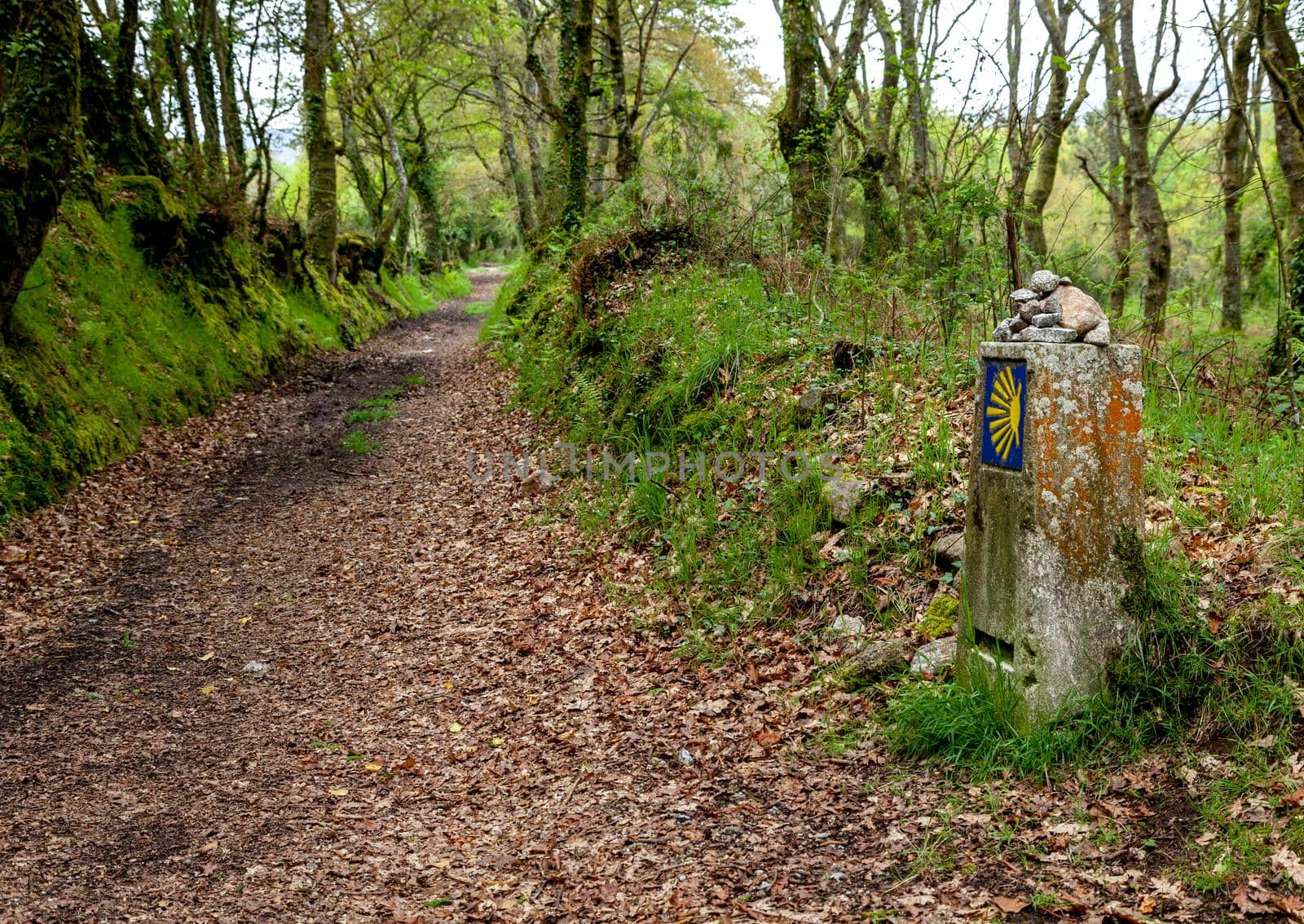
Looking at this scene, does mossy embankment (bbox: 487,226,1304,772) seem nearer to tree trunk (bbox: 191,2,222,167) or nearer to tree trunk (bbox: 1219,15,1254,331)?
tree trunk (bbox: 1219,15,1254,331)

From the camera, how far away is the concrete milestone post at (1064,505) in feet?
12.6

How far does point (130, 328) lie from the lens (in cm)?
1111

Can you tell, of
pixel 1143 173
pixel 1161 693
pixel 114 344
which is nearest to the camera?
pixel 1161 693

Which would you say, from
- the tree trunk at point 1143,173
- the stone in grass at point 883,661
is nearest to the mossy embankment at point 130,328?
the stone in grass at point 883,661

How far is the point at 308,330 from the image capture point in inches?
661

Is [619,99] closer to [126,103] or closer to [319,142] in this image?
[319,142]

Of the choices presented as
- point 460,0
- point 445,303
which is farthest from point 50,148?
point 445,303

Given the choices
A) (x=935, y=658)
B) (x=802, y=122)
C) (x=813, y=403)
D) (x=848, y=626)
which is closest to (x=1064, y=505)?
(x=935, y=658)

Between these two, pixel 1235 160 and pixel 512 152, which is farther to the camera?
pixel 512 152

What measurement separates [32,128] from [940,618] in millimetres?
10071

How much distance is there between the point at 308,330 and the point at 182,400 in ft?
19.0

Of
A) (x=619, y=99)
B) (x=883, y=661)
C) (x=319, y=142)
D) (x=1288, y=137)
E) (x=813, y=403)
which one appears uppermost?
(x=619, y=99)

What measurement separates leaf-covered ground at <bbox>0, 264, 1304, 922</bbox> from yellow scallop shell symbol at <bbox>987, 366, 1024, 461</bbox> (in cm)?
154

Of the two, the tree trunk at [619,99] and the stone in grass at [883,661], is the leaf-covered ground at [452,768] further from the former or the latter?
the tree trunk at [619,99]
